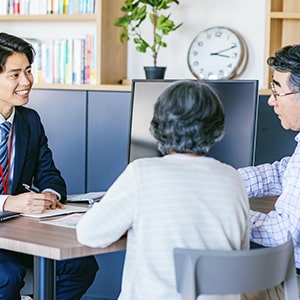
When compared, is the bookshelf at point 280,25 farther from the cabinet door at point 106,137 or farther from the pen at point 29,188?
the pen at point 29,188

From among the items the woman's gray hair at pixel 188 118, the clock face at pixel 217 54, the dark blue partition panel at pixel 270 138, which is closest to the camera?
the woman's gray hair at pixel 188 118

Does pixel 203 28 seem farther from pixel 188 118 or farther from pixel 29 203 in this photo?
pixel 188 118

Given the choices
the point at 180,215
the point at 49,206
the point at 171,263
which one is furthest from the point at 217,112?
the point at 49,206

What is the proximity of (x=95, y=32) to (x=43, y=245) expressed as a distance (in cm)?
228

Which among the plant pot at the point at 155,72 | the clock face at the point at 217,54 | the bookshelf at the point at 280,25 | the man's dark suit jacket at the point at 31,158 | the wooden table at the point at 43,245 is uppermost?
the bookshelf at the point at 280,25

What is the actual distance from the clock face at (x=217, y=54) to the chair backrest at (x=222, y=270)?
6.62 ft

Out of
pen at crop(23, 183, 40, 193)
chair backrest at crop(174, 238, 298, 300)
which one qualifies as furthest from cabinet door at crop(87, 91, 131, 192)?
chair backrest at crop(174, 238, 298, 300)

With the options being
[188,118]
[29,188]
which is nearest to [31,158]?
[29,188]

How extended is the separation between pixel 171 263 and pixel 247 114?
117 centimetres

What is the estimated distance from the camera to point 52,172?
289 centimetres

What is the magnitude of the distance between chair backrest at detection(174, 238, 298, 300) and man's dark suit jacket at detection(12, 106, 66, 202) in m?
1.08

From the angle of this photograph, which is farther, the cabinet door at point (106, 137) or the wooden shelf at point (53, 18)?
the wooden shelf at point (53, 18)

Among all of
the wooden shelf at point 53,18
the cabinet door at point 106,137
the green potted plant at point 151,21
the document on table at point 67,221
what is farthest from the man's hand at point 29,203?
the wooden shelf at point 53,18

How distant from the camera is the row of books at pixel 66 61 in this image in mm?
3816
